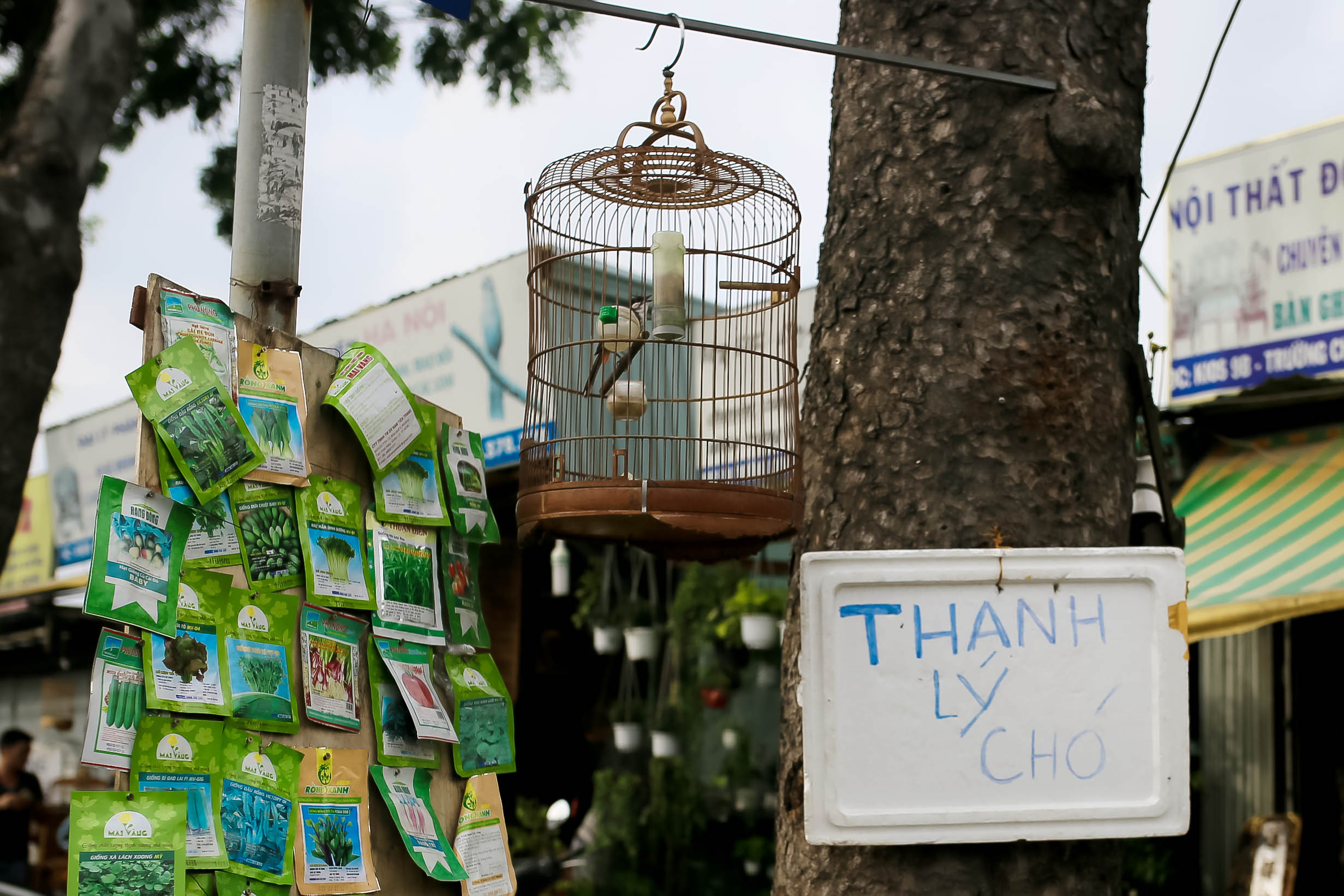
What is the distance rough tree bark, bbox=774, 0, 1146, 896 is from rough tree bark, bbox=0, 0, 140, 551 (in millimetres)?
2133

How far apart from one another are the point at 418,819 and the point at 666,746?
5111 mm

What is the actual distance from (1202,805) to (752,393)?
4643mm

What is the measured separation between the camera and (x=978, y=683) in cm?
174

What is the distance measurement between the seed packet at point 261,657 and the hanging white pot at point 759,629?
4687mm

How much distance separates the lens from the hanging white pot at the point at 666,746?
24.0ft

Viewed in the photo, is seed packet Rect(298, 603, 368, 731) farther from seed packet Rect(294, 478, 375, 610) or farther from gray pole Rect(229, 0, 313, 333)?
gray pole Rect(229, 0, 313, 333)

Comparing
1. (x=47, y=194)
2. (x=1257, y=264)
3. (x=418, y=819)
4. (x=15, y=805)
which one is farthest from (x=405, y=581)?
(x=15, y=805)

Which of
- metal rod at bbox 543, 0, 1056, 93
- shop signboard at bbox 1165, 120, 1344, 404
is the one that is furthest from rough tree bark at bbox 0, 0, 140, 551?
shop signboard at bbox 1165, 120, 1344, 404

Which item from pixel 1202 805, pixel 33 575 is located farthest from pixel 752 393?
pixel 33 575

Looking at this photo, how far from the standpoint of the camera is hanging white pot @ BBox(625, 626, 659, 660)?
24.7ft

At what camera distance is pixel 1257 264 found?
5988 millimetres

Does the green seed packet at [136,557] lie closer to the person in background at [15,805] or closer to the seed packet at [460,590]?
the seed packet at [460,590]

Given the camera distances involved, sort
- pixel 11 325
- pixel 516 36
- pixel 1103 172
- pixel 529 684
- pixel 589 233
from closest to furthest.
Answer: pixel 1103 172
pixel 11 325
pixel 589 233
pixel 516 36
pixel 529 684

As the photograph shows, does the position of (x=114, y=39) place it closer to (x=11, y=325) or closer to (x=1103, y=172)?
(x=11, y=325)
